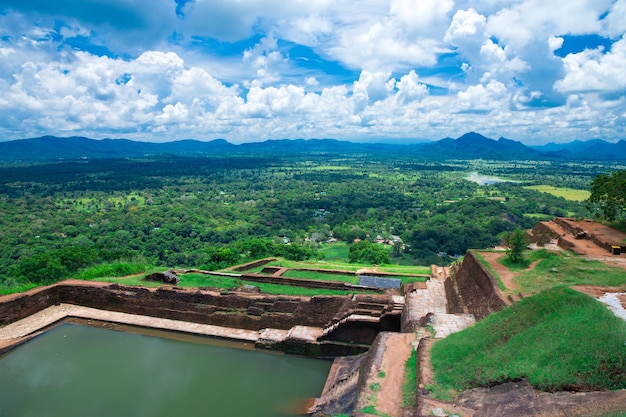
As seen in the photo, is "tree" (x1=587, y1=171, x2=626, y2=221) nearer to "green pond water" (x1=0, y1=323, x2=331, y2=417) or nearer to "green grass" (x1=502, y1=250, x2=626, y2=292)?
"green grass" (x1=502, y1=250, x2=626, y2=292)

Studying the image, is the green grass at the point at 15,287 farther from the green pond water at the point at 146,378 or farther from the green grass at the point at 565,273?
the green grass at the point at 565,273

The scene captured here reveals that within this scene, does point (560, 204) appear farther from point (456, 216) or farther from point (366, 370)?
point (366, 370)

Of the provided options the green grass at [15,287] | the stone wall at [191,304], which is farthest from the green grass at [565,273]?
the green grass at [15,287]

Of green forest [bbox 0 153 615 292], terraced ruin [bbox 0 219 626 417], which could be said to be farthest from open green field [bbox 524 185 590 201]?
terraced ruin [bbox 0 219 626 417]

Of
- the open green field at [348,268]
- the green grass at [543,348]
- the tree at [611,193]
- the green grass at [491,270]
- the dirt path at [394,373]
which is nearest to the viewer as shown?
the green grass at [543,348]

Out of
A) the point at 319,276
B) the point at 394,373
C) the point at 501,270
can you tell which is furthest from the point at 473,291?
the point at 319,276

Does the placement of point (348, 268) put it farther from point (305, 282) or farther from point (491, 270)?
point (491, 270)
